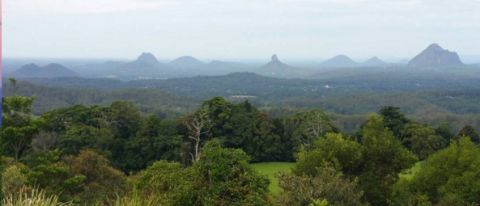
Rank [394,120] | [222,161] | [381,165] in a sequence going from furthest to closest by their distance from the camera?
[394,120] → [381,165] → [222,161]

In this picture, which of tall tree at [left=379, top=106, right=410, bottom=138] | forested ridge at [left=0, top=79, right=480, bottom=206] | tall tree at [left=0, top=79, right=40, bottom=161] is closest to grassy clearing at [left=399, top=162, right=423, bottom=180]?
forested ridge at [left=0, top=79, right=480, bottom=206]

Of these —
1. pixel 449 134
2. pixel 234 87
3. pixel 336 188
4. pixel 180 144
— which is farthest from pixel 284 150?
pixel 234 87

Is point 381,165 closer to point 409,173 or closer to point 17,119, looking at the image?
point 409,173

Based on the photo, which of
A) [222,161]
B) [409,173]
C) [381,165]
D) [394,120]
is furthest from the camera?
[394,120]

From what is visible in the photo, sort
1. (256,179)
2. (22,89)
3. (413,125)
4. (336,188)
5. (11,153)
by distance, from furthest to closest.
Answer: (22,89)
(413,125)
(11,153)
(336,188)
(256,179)

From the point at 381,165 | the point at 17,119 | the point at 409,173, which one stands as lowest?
the point at 409,173

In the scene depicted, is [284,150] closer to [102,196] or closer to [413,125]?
[413,125]

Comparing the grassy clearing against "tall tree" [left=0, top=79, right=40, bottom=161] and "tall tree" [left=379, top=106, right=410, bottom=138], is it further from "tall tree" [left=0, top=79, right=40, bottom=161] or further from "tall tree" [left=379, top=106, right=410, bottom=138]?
"tall tree" [left=0, top=79, right=40, bottom=161]

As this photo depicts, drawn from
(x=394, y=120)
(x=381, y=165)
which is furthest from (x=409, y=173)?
(x=394, y=120)

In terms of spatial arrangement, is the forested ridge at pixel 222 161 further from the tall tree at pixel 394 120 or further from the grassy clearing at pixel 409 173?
the grassy clearing at pixel 409 173
